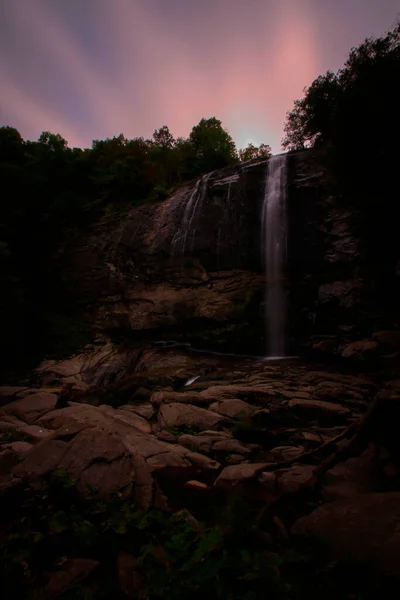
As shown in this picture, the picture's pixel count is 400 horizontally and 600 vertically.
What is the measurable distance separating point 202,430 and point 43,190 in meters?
16.6

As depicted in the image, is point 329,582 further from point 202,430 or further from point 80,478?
point 202,430

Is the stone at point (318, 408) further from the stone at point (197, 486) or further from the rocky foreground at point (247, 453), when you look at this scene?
the stone at point (197, 486)

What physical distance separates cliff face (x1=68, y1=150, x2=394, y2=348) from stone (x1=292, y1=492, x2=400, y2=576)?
8.69m

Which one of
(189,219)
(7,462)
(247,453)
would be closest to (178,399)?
(247,453)

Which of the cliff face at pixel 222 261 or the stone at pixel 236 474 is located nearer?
the stone at pixel 236 474

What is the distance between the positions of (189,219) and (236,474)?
39.8 ft

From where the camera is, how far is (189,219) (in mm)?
13781

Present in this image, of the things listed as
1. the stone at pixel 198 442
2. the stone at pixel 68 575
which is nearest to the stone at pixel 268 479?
the stone at pixel 198 442

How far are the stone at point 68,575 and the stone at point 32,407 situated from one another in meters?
3.55

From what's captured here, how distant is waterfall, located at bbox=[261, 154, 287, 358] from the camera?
37.9 ft

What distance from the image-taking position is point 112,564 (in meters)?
1.93

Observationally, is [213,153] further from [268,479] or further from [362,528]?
[362,528]

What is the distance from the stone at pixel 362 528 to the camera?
1.72m

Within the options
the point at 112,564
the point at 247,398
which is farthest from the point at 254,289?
the point at 112,564
